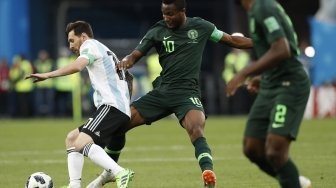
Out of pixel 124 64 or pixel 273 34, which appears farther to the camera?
pixel 124 64

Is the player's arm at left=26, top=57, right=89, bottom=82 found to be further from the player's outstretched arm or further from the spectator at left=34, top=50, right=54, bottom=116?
the spectator at left=34, top=50, right=54, bottom=116

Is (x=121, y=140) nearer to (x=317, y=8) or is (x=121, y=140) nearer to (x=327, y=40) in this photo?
(x=327, y=40)

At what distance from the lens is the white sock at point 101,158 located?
10453mm

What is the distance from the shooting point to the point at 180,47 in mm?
11531

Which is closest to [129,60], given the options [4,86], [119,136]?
[119,136]

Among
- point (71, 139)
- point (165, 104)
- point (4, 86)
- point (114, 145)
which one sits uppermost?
point (165, 104)

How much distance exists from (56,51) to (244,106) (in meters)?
7.55

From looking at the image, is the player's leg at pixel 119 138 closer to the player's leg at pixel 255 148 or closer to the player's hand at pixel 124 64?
the player's hand at pixel 124 64

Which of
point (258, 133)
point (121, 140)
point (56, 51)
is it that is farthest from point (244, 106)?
point (258, 133)

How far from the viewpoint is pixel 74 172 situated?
414 inches

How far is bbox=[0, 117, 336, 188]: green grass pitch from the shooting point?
12711mm

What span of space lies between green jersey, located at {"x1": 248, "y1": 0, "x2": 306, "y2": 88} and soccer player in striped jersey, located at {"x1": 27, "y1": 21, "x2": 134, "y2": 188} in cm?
224

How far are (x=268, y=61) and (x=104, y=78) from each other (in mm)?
2706

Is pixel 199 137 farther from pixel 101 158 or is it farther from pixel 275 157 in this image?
pixel 275 157
